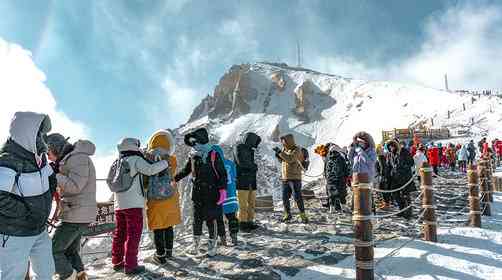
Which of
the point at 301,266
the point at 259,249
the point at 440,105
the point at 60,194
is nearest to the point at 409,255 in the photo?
the point at 301,266

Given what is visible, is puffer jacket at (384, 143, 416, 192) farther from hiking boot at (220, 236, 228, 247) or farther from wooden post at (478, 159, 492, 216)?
hiking boot at (220, 236, 228, 247)

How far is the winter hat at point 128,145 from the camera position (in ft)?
16.0

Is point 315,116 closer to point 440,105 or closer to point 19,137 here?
point 440,105

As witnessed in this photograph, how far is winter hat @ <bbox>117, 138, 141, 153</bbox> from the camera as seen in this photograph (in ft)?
16.0

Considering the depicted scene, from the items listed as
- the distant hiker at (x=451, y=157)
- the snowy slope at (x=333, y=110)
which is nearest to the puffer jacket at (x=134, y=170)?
the distant hiker at (x=451, y=157)

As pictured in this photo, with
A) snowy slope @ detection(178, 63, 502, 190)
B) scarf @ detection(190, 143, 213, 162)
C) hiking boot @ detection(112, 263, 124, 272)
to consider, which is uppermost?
snowy slope @ detection(178, 63, 502, 190)

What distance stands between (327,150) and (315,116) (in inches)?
2364

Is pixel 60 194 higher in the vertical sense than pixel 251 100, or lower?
lower

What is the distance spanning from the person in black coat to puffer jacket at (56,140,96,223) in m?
6.19

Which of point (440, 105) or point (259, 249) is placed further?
→ point (440, 105)

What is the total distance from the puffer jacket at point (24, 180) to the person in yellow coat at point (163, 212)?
1.94 meters

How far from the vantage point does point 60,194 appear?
427 centimetres

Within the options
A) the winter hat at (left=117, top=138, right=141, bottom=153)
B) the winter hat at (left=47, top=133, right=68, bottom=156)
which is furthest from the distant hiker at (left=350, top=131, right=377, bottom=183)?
the winter hat at (left=47, top=133, right=68, bottom=156)

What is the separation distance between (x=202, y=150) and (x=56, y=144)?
1.97m
